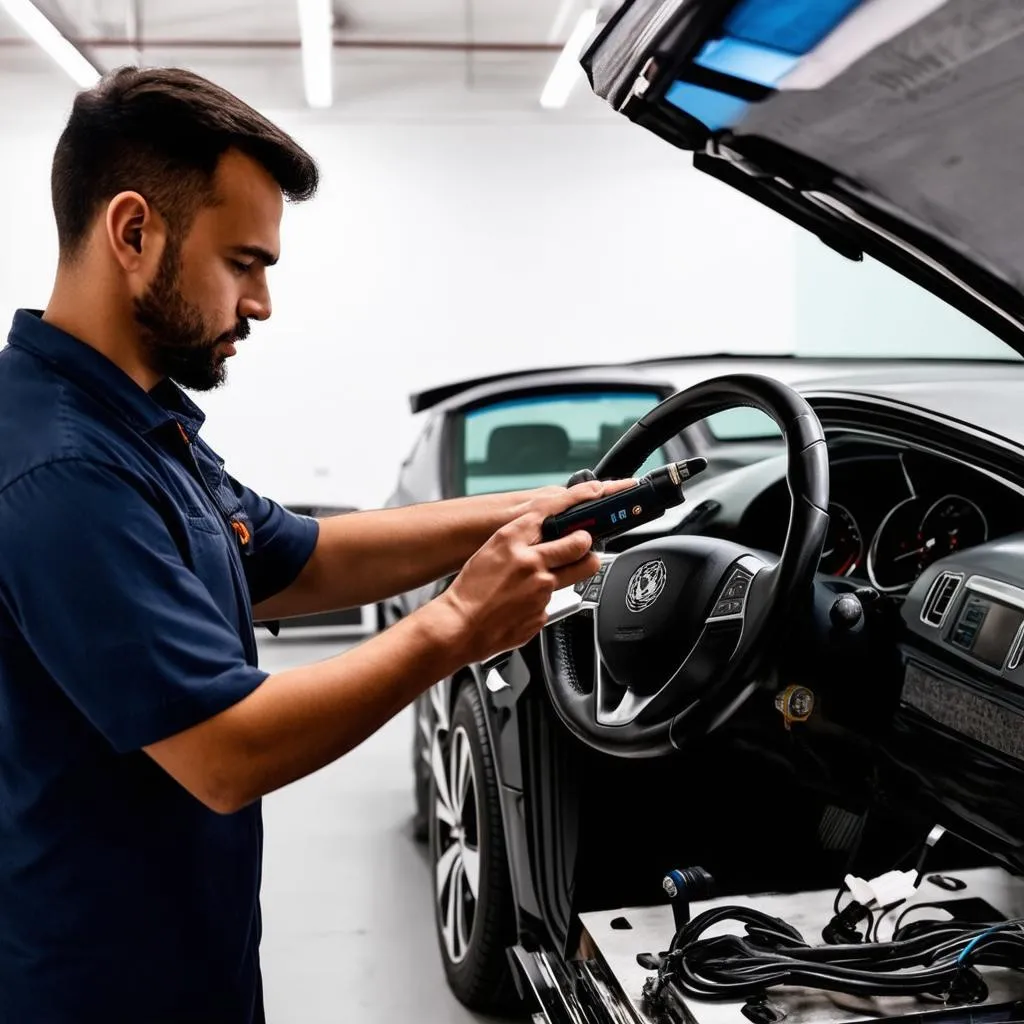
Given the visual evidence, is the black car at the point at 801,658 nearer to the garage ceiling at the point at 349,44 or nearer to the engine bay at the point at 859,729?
the engine bay at the point at 859,729

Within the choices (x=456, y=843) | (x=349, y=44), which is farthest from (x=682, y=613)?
(x=349, y=44)

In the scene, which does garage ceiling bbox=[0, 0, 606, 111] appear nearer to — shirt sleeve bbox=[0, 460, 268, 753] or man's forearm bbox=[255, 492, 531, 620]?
man's forearm bbox=[255, 492, 531, 620]

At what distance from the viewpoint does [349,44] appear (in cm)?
777

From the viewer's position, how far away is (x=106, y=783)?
100cm

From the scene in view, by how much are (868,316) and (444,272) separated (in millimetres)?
2910

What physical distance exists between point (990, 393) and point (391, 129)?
7.00 m

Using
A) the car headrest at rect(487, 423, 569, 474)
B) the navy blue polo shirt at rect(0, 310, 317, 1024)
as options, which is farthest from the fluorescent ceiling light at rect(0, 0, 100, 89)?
the navy blue polo shirt at rect(0, 310, 317, 1024)

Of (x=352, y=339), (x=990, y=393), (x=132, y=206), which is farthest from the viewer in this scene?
(x=352, y=339)

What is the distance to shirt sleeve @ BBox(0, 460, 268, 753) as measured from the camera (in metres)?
0.89

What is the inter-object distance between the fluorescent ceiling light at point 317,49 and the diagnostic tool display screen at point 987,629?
526 centimetres

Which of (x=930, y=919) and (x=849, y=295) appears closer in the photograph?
(x=930, y=919)

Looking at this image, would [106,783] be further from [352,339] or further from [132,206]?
[352,339]

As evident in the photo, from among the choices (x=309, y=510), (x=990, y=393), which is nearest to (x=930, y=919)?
(x=990, y=393)

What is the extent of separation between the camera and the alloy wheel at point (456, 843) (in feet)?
6.67
